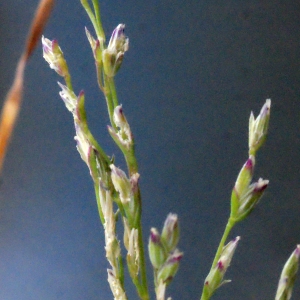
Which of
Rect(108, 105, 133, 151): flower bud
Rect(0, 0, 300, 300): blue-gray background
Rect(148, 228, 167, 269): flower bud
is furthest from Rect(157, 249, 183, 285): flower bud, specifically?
Rect(0, 0, 300, 300): blue-gray background

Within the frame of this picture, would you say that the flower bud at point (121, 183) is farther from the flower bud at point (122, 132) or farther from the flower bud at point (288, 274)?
the flower bud at point (288, 274)

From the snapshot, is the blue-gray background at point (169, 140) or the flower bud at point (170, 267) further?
the blue-gray background at point (169, 140)

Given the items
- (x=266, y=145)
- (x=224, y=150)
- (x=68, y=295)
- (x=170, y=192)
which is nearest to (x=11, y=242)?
(x=68, y=295)

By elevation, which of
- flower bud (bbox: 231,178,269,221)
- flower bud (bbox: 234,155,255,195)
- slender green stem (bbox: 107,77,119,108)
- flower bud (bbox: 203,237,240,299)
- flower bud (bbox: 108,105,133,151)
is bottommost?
flower bud (bbox: 203,237,240,299)

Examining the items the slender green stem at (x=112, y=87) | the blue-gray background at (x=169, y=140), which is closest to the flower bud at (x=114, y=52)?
the slender green stem at (x=112, y=87)

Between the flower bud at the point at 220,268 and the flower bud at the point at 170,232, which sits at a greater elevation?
the flower bud at the point at 170,232

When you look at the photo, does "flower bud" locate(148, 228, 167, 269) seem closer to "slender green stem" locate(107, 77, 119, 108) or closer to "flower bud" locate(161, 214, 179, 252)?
"flower bud" locate(161, 214, 179, 252)

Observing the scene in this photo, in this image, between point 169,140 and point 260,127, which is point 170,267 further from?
point 169,140
